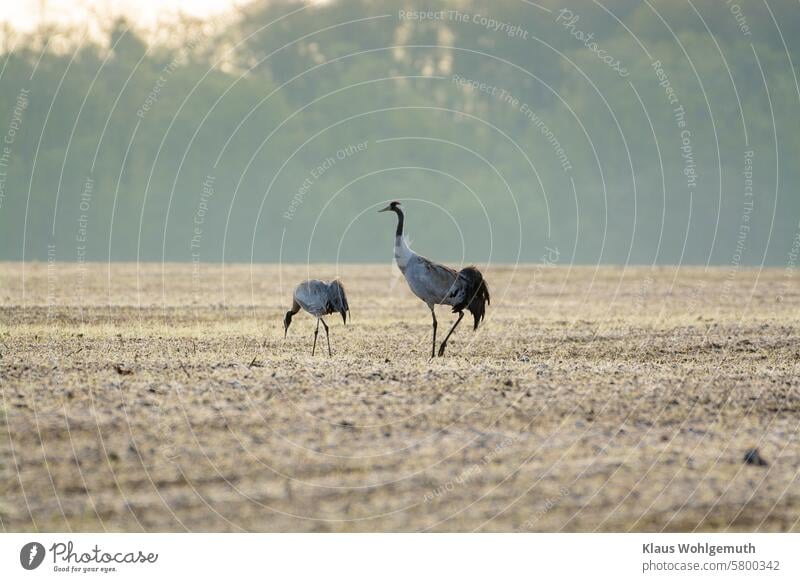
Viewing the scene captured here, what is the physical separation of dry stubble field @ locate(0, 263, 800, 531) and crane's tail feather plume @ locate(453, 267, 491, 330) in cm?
117

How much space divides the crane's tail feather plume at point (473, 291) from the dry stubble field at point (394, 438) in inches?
Answer: 46.2

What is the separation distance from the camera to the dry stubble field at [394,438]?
42.9ft

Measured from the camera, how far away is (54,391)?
17156mm

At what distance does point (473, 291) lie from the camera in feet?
81.0

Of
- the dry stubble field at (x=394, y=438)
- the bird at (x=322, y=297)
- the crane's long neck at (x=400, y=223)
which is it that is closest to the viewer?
the dry stubble field at (x=394, y=438)

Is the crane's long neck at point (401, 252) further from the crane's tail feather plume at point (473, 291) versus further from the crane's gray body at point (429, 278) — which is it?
the crane's tail feather plume at point (473, 291)

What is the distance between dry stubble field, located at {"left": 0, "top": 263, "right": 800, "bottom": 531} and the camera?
42.9 ft

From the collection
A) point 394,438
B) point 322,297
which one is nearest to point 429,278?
point 322,297

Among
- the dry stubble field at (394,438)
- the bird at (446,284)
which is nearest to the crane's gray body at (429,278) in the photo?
the bird at (446,284)

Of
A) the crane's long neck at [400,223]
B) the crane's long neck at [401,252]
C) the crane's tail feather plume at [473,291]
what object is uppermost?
the crane's long neck at [400,223]

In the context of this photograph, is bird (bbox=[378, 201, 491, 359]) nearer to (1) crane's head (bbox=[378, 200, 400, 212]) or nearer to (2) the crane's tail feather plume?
(2) the crane's tail feather plume

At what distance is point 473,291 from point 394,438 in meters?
9.81
